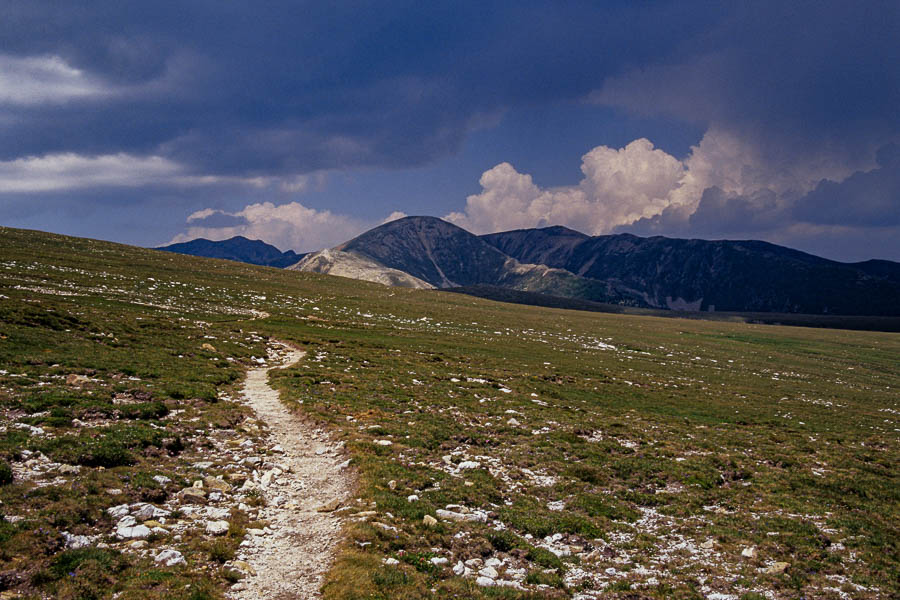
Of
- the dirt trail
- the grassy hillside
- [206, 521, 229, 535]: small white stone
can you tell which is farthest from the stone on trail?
[206, 521, 229, 535]: small white stone

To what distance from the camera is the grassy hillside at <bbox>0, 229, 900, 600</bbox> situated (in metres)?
10.2

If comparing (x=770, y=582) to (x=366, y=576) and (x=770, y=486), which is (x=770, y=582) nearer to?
(x=770, y=486)

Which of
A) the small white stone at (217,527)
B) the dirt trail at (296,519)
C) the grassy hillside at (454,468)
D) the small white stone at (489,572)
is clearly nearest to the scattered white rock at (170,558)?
the grassy hillside at (454,468)

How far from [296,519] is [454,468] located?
6.90 m

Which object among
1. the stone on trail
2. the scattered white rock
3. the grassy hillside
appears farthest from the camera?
the stone on trail

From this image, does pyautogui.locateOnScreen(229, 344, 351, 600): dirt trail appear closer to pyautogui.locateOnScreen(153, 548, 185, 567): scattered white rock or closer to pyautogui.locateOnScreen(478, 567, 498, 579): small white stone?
pyautogui.locateOnScreen(153, 548, 185, 567): scattered white rock

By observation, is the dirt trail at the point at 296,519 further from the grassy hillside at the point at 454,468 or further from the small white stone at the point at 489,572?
the small white stone at the point at 489,572

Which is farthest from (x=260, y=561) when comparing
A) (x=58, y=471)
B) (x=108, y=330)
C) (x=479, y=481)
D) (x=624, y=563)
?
(x=108, y=330)

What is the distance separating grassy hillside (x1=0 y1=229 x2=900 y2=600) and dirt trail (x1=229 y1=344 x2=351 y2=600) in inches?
25.3

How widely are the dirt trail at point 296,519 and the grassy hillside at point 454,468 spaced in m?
0.64

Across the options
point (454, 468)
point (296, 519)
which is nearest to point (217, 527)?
point (296, 519)

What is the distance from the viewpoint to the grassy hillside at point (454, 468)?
403 inches

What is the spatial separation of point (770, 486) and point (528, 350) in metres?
41.0

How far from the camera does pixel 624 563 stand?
1176 cm
